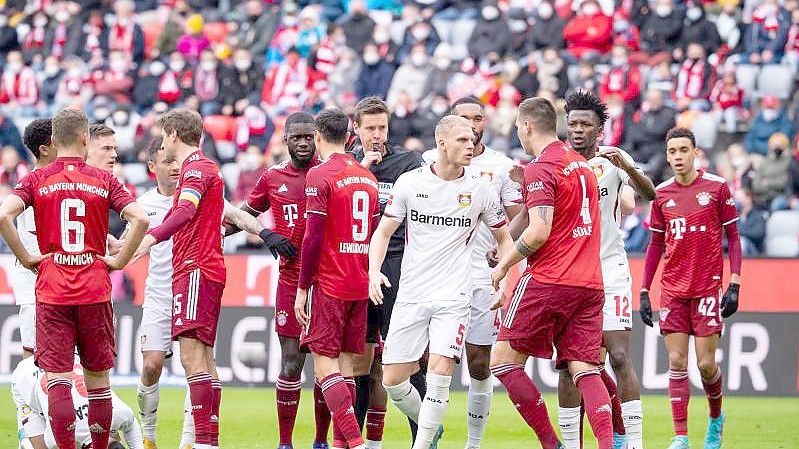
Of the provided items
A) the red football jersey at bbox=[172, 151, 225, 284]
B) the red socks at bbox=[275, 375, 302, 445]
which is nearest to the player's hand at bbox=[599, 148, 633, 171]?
the red football jersey at bbox=[172, 151, 225, 284]

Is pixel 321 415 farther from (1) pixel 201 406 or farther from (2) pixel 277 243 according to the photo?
(2) pixel 277 243

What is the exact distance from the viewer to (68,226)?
919cm

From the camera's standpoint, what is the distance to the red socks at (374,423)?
10.6m

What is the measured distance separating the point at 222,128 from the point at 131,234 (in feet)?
51.0

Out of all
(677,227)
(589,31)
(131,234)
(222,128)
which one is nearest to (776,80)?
(589,31)

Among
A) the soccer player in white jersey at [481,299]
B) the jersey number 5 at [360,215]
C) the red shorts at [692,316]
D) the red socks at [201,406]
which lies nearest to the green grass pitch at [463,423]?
the red shorts at [692,316]

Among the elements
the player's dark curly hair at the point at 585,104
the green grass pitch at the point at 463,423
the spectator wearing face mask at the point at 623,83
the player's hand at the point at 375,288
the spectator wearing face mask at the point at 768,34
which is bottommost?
the green grass pitch at the point at 463,423

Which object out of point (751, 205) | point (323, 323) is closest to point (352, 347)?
point (323, 323)

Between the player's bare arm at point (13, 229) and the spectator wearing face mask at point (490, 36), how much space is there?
1604cm

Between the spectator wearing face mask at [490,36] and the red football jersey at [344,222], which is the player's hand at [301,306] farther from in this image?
the spectator wearing face mask at [490,36]

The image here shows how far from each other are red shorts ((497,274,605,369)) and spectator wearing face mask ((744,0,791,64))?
1426cm

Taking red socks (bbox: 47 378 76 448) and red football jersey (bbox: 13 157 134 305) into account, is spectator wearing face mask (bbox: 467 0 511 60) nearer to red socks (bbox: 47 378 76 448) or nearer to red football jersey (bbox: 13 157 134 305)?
red football jersey (bbox: 13 157 134 305)

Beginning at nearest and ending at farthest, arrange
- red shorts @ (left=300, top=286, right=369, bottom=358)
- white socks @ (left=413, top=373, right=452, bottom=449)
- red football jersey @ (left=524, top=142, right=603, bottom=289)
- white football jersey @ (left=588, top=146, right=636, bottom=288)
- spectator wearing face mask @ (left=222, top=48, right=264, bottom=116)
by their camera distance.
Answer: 1. red football jersey @ (left=524, top=142, right=603, bottom=289)
2. white socks @ (left=413, top=373, right=452, bottom=449)
3. red shorts @ (left=300, top=286, right=369, bottom=358)
4. white football jersey @ (left=588, top=146, right=636, bottom=288)
5. spectator wearing face mask @ (left=222, top=48, right=264, bottom=116)

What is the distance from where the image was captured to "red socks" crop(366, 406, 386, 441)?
34.7 ft
